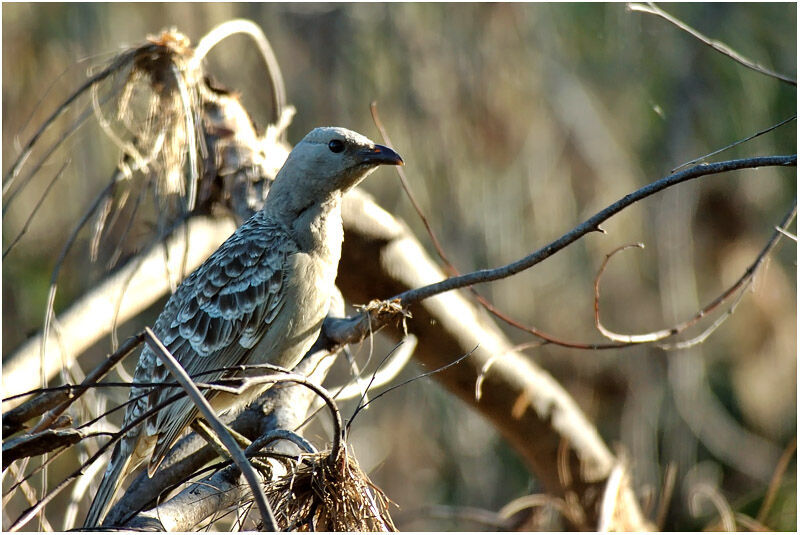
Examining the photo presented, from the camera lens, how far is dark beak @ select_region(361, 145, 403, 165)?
2.90m

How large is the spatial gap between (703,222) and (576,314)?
139 cm

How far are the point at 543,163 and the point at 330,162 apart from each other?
369 centimetres

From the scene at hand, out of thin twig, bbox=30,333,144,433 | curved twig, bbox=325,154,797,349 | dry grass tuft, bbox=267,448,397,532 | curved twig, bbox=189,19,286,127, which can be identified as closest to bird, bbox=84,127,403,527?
curved twig, bbox=325,154,797,349

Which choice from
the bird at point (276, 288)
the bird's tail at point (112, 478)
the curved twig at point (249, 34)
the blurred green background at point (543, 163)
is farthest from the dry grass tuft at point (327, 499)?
the blurred green background at point (543, 163)

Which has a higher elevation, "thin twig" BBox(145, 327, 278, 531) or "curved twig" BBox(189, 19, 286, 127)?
"curved twig" BBox(189, 19, 286, 127)

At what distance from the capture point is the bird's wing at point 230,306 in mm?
3006

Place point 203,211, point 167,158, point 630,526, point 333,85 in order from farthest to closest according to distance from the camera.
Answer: point 333,85, point 630,526, point 203,211, point 167,158

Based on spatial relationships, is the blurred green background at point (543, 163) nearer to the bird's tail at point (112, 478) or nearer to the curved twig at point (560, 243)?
the bird's tail at point (112, 478)

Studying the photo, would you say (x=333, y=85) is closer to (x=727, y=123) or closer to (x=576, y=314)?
(x=576, y=314)

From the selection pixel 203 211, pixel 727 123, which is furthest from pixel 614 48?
pixel 203 211

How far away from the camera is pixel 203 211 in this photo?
12.0 ft

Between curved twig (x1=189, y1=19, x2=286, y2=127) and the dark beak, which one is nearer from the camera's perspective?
the dark beak

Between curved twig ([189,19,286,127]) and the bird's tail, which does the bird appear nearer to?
the bird's tail

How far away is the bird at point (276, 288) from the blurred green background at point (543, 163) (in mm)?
2904
